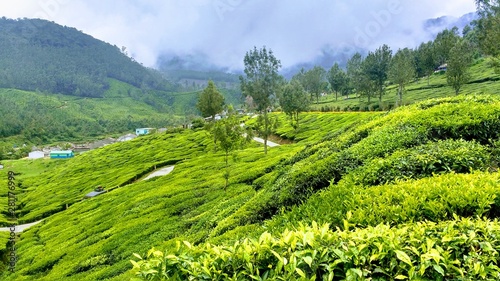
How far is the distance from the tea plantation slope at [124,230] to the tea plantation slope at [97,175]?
43.0 ft

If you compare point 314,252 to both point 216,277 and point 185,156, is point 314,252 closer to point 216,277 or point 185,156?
point 216,277

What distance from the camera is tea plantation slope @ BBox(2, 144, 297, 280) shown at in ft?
49.3

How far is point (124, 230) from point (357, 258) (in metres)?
20.0

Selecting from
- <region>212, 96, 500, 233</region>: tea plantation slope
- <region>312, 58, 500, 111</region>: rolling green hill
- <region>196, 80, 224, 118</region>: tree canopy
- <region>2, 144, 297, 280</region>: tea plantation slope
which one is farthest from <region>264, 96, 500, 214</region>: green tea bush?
<region>196, 80, 224, 118</region>: tree canopy

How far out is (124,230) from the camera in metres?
20.1

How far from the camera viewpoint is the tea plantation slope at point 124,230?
49.3 ft

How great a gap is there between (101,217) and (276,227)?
25.2m

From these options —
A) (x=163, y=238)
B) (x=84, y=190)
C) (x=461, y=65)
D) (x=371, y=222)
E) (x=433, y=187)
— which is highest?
(x=461, y=65)

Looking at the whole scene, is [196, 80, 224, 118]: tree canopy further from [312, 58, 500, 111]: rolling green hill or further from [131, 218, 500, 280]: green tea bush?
[131, 218, 500, 280]: green tea bush

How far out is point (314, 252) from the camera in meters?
3.41

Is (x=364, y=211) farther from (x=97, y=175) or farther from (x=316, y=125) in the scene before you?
(x=316, y=125)

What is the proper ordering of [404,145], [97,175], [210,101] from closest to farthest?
1. [404,145]
2. [97,175]
3. [210,101]

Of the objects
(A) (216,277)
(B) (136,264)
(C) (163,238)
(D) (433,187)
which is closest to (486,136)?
(D) (433,187)

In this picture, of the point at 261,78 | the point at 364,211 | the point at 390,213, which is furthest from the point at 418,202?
the point at 261,78
